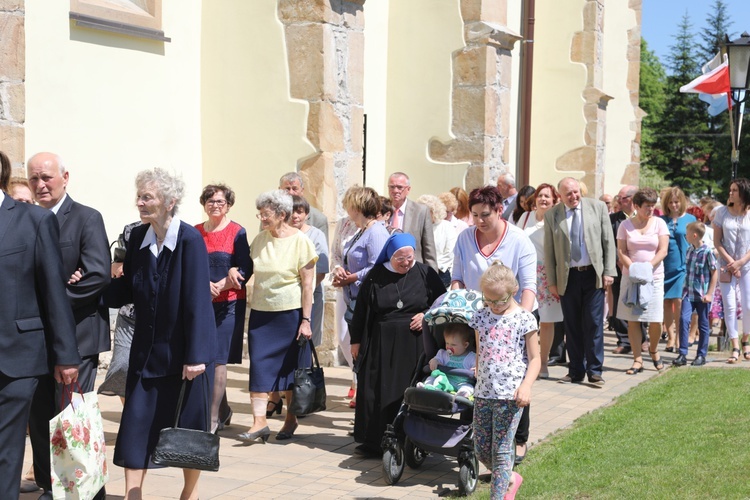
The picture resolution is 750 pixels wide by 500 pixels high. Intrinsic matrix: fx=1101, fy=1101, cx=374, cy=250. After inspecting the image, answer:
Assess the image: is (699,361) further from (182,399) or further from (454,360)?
(182,399)

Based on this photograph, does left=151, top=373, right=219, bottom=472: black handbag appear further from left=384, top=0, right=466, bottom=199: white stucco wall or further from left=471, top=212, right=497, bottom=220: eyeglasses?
left=384, top=0, right=466, bottom=199: white stucco wall

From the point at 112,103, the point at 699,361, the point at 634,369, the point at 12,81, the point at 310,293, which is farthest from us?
the point at 699,361

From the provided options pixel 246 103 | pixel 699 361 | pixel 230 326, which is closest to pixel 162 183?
pixel 230 326

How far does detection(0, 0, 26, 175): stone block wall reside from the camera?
898cm

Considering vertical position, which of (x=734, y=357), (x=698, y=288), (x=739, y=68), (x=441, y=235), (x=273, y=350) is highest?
(x=739, y=68)

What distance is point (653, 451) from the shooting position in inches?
302

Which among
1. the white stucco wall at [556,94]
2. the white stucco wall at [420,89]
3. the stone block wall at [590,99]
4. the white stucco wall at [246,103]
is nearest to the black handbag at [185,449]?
the white stucco wall at [246,103]

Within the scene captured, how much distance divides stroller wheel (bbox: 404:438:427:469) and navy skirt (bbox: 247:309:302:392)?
1.30 m

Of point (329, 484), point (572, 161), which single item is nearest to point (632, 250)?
point (329, 484)

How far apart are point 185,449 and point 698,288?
28.3 ft

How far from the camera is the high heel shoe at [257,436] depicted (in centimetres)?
824

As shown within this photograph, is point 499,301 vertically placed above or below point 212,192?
below

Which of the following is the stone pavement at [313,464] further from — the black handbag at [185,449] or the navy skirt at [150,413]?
the black handbag at [185,449]

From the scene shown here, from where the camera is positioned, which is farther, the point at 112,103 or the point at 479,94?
the point at 479,94
